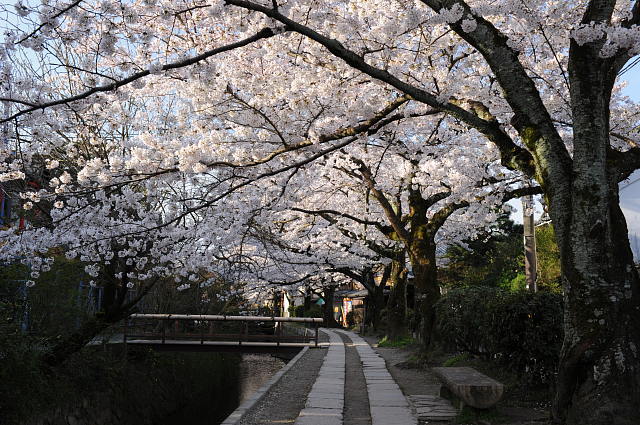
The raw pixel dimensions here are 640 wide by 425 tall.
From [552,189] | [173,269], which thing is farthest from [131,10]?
[173,269]

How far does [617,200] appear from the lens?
514 centimetres

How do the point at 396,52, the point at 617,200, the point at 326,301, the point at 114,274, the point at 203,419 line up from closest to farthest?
the point at 617,200
the point at 396,52
the point at 114,274
the point at 203,419
the point at 326,301

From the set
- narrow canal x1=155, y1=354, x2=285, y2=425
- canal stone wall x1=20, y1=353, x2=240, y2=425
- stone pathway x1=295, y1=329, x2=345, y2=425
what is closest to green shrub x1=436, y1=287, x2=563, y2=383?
stone pathway x1=295, y1=329, x2=345, y2=425

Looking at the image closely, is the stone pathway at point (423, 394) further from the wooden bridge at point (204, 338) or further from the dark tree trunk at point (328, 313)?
the dark tree trunk at point (328, 313)

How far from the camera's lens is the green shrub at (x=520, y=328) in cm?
674

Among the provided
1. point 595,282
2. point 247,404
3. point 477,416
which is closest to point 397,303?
point 247,404

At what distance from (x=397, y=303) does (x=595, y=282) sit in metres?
14.2

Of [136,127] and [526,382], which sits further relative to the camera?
[136,127]

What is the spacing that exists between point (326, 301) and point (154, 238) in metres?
29.1

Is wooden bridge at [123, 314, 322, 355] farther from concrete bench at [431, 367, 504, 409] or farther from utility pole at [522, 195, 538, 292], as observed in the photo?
concrete bench at [431, 367, 504, 409]

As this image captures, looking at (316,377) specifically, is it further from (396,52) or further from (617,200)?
(617,200)

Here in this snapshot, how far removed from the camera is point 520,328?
7.11 m

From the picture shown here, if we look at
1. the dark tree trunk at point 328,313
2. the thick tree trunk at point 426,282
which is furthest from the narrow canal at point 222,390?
the dark tree trunk at point 328,313

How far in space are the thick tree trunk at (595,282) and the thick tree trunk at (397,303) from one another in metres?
13.0
